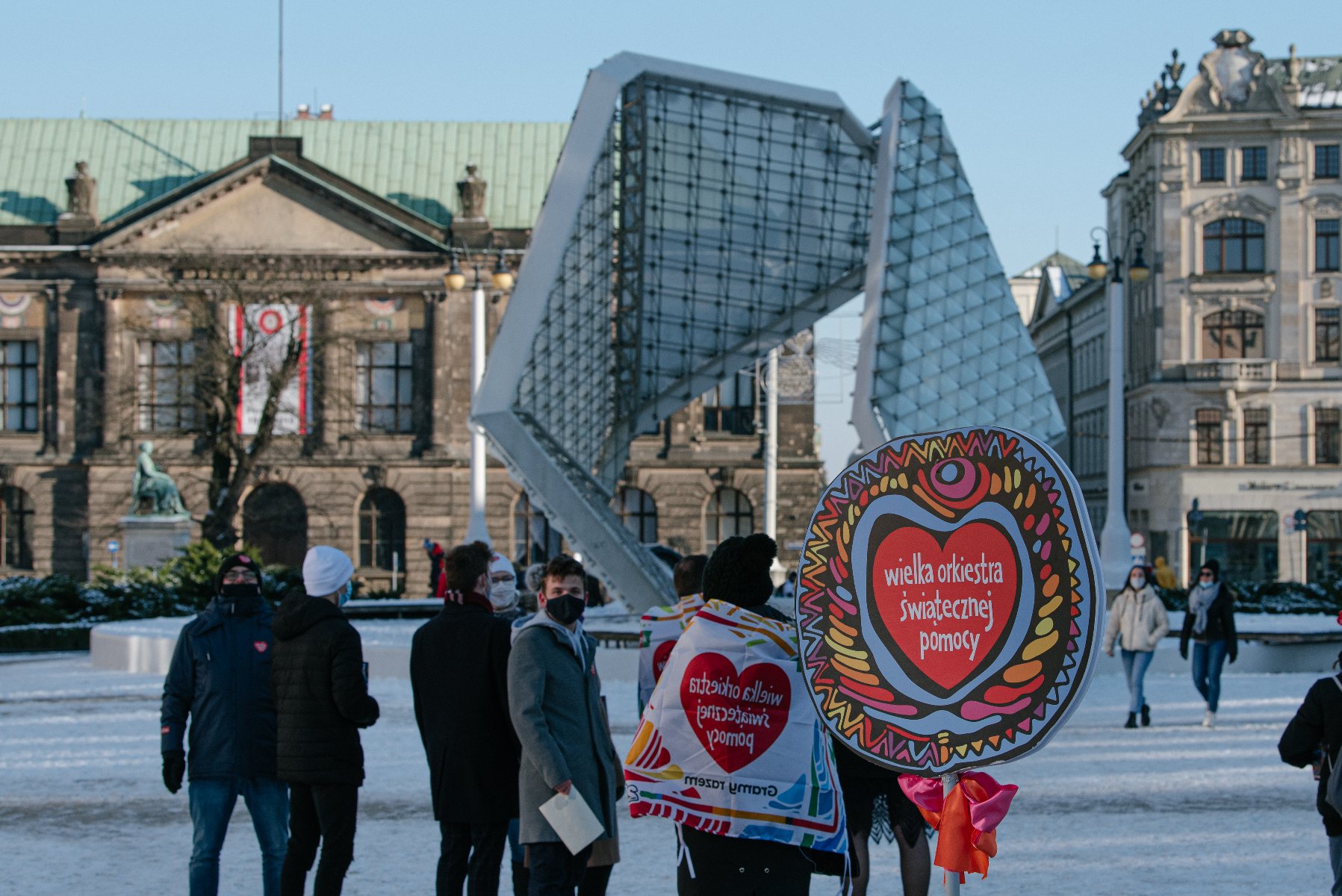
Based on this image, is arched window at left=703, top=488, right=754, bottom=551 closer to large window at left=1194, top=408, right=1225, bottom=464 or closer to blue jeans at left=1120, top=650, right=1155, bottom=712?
large window at left=1194, top=408, right=1225, bottom=464

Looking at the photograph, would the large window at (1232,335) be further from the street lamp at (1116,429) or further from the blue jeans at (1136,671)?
the blue jeans at (1136,671)

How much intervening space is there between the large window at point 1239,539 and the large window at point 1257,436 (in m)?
1.89

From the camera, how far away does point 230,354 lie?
169 feet

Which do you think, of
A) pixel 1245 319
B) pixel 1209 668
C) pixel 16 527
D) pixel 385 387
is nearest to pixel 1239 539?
pixel 1245 319

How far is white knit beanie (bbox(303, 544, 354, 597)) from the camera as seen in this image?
305 inches

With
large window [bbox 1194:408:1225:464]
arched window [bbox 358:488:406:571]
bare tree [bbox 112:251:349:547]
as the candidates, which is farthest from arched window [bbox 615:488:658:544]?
large window [bbox 1194:408:1225:464]

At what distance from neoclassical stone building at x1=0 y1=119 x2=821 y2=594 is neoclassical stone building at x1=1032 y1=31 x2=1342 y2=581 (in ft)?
43.4

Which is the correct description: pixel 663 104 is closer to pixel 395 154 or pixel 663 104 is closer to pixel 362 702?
pixel 362 702

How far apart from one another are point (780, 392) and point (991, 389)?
31800 mm

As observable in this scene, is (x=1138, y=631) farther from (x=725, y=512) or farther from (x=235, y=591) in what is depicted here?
(x=725, y=512)

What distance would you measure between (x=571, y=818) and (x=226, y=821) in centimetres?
201

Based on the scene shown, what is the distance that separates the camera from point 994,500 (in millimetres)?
5457

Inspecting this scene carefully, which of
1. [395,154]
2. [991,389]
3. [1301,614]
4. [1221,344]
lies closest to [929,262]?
[991,389]

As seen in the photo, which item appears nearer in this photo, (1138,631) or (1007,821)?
(1007,821)
